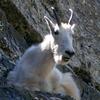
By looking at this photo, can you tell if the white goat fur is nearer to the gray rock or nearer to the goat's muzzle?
the goat's muzzle

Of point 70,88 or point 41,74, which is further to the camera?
point 70,88

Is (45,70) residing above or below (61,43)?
below

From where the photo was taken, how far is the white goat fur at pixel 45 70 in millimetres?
7770

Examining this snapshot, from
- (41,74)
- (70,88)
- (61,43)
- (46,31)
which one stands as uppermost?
(46,31)

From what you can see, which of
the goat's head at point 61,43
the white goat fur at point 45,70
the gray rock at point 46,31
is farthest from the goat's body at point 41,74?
the gray rock at point 46,31

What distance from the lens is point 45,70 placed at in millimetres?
7922

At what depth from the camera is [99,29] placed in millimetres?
15758

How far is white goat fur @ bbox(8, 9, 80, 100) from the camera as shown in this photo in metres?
7.77

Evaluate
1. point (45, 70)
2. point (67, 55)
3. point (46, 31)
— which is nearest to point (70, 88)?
point (45, 70)

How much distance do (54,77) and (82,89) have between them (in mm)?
3729

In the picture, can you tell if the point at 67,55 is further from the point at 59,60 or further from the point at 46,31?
the point at 46,31

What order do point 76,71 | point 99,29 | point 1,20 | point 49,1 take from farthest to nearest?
point 99,29 < point 49,1 < point 76,71 < point 1,20

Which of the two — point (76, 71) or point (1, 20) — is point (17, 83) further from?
point (76, 71)

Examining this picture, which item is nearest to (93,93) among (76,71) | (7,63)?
(76,71)
